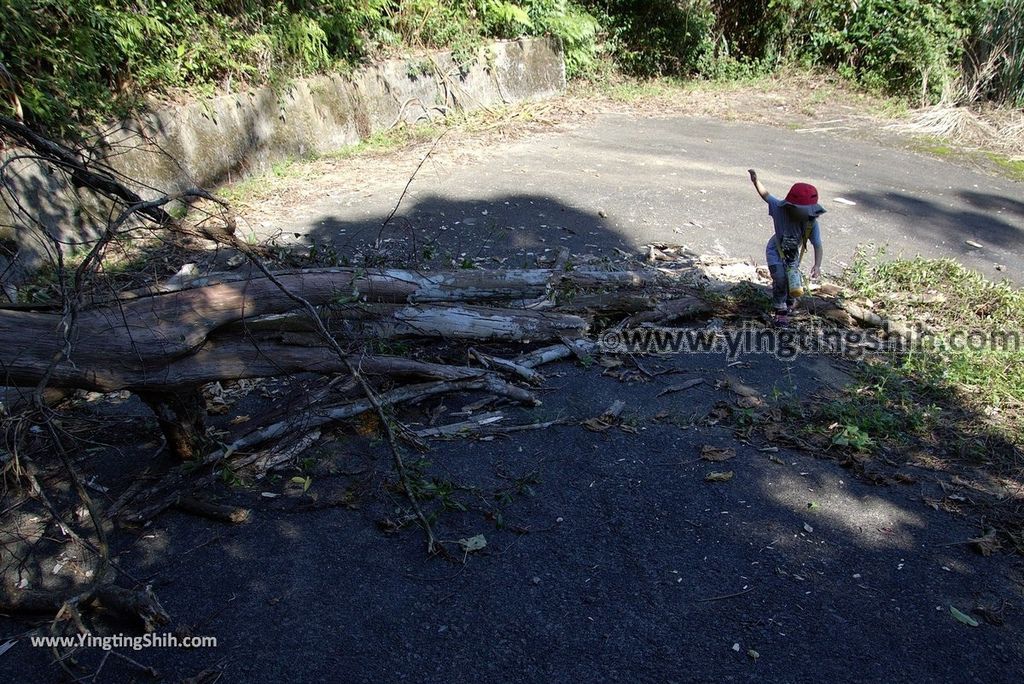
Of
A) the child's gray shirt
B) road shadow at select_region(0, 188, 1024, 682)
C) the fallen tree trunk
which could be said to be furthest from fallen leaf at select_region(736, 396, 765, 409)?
the child's gray shirt

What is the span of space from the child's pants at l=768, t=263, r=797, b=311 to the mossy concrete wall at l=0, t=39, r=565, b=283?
490 cm

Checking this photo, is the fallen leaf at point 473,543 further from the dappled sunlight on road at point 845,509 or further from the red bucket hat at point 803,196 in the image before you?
the red bucket hat at point 803,196

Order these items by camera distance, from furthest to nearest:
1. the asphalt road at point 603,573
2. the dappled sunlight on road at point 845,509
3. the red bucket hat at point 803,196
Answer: the red bucket hat at point 803,196, the dappled sunlight on road at point 845,509, the asphalt road at point 603,573

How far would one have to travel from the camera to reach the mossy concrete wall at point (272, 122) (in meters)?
7.15

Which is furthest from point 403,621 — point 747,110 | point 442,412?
point 747,110

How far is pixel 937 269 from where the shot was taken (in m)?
7.29

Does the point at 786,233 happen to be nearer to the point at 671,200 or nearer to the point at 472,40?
the point at 671,200

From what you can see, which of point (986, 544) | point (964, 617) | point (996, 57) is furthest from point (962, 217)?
point (964, 617)

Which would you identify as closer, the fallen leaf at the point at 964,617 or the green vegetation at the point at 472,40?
the fallen leaf at the point at 964,617

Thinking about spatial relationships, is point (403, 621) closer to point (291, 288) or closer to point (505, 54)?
point (291, 288)

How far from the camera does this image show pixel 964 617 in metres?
3.30

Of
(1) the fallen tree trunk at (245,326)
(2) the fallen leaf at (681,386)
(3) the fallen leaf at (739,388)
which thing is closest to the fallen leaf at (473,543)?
(1) the fallen tree trunk at (245,326)

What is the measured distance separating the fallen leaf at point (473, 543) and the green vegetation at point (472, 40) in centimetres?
410

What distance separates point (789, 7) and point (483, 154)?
8680 mm
